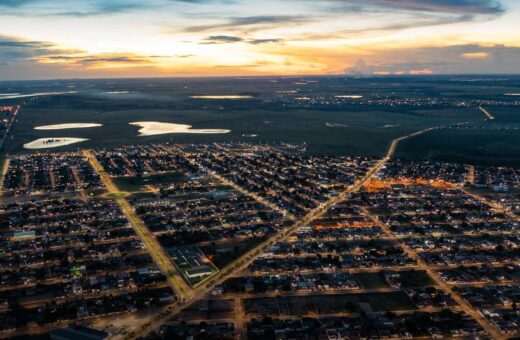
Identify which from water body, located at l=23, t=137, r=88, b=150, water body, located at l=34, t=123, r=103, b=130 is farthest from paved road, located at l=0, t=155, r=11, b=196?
water body, located at l=34, t=123, r=103, b=130

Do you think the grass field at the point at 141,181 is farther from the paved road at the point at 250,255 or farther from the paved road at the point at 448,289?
the paved road at the point at 448,289

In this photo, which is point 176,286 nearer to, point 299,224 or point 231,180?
point 299,224

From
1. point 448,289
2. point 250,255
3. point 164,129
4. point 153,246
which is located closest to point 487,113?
point 164,129

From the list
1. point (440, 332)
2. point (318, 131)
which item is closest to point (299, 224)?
point (440, 332)

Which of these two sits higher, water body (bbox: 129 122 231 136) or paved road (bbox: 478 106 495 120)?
paved road (bbox: 478 106 495 120)

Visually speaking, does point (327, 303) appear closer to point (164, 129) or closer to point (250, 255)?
point (250, 255)

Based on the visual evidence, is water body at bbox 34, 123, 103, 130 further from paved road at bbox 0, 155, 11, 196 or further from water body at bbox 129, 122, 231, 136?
paved road at bbox 0, 155, 11, 196

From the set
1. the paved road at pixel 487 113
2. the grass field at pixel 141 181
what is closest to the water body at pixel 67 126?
the grass field at pixel 141 181

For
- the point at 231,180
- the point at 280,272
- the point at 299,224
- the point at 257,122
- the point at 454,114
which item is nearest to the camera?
the point at 280,272
